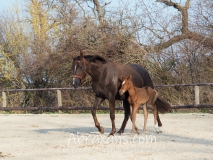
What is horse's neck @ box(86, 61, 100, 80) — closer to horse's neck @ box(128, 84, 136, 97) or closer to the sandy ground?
horse's neck @ box(128, 84, 136, 97)

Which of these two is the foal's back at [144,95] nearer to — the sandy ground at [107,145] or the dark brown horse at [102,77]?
the dark brown horse at [102,77]

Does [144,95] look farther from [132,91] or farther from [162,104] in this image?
[162,104]

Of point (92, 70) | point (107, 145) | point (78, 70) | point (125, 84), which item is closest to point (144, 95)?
point (125, 84)

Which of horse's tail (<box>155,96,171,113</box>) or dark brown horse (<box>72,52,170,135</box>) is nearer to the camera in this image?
dark brown horse (<box>72,52,170,135</box>)

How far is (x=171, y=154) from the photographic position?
22.7ft

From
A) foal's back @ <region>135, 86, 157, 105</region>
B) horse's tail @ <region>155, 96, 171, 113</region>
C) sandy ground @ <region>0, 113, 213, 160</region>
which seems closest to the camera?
sandy ground @ <region>0, 113, 213, 160</region>

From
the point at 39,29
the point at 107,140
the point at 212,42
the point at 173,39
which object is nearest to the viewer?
the point at 107,140

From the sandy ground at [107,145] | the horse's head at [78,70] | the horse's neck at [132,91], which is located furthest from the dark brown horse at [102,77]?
the sandy ground at [107,145]

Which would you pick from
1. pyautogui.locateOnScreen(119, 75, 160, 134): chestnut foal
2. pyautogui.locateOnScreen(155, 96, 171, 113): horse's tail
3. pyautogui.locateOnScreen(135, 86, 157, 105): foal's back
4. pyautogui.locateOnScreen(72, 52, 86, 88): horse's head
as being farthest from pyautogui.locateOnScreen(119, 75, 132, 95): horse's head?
pyautogui.locateOnScreen(155, 96, 171, 113): horse's tail

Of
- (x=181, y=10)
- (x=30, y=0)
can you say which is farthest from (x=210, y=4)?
(x=30, y=0)

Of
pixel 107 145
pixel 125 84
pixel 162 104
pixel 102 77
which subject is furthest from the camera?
pixel 162 104

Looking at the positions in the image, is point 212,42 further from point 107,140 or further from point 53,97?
point 107,140

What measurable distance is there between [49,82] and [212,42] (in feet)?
28.0

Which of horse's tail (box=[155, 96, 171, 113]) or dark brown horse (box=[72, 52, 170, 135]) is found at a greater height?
dark brown horse (box=[72, 52, 170, 135])
